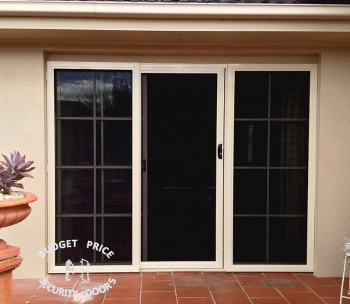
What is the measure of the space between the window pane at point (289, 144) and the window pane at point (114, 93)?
66.3 inches

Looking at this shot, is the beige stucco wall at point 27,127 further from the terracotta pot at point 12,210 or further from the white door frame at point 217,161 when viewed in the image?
the terracotta pot at point 12,210

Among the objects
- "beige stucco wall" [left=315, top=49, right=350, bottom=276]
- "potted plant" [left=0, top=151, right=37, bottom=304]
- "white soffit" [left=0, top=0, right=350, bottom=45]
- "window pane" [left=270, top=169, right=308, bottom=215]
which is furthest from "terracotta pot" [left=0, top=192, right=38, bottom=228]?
"beige stucco wall" [left=315, top=49, right=350, bottom=276]

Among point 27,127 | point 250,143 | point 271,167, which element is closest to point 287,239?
point 271,167

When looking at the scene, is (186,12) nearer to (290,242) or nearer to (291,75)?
(291,75)

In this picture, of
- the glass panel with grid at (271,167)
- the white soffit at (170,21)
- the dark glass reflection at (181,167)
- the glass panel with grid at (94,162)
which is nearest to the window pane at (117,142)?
the glass panel with grid at (94,162)

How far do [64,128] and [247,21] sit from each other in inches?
89.4

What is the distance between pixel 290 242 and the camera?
447cm

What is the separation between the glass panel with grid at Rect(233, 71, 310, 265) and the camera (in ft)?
14.4

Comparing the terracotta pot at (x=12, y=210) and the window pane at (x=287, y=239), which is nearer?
the terracotta pot at (x=12, y=210)

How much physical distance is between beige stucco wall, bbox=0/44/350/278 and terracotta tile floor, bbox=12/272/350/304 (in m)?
0.32

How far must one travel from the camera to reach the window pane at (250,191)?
4434 millimetres

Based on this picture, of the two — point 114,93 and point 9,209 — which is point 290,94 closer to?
point 114,93

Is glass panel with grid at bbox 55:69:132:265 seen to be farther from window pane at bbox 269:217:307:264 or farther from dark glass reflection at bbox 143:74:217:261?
window pane at bbox 269:217:307:264

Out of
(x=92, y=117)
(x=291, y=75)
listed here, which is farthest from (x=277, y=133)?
(x=92, y=117)
